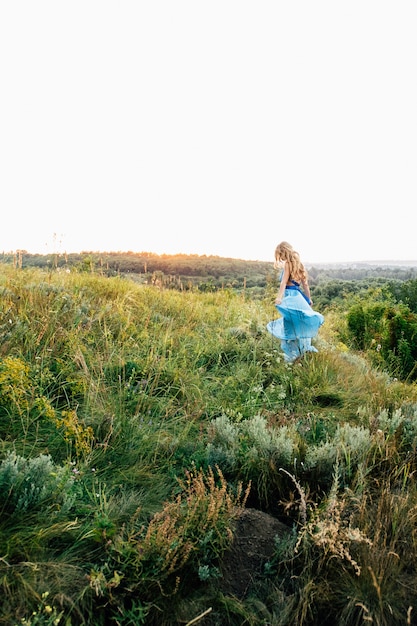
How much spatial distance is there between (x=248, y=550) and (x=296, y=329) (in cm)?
393

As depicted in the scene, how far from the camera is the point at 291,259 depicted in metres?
6.60

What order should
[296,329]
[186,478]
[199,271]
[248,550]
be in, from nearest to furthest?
[248,550]
[186,478]
[296,329]
[199,271]

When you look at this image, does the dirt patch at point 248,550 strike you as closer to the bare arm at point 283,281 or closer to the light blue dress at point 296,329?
the light blue dress at point 296,329

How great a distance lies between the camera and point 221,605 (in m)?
2.33

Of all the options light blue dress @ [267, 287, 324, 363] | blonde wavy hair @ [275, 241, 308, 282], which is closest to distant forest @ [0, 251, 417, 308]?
blonde wavy hair @ [275, 241, 308, 282]

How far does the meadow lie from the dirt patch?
0.02 meters

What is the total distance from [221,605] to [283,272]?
16.0 feet

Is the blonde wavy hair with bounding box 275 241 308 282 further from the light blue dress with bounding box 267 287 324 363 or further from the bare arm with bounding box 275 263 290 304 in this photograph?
the light blue dress with bounding box 267 287 324 363

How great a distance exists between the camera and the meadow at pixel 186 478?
89.6 inches

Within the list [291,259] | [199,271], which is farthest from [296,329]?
[199,271]

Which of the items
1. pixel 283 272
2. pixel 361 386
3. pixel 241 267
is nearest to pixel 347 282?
pixel 241 267

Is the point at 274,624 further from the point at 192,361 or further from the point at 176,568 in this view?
the point at 192,361

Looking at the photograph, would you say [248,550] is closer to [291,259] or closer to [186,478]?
[186,478]

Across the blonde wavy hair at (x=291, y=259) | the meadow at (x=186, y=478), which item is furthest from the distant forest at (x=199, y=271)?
the meadow at (x=186, y=478)
